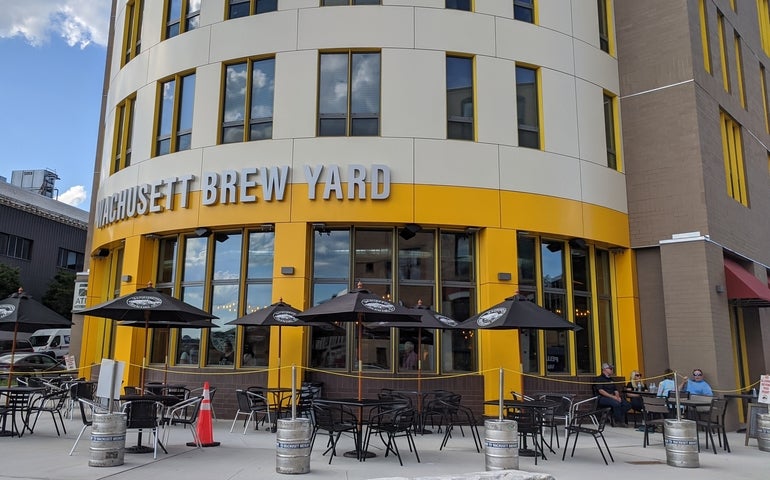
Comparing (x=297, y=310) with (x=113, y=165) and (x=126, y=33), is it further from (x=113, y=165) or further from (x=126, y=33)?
(x=126, y=33)

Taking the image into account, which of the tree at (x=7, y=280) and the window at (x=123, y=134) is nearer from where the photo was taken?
the window at (x=123, y=134)

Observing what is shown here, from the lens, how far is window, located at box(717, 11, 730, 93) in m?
19.4

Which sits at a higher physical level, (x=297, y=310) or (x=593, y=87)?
(x=593, y=87)

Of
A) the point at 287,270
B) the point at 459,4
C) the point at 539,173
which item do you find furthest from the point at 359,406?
the point at 459,4

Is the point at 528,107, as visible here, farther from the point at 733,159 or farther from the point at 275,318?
the point at 275,318

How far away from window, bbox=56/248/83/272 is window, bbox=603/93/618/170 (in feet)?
132

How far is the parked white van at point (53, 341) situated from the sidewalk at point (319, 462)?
22241 millimetres

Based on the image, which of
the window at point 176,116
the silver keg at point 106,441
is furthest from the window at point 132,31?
the silver keg at point 106,441

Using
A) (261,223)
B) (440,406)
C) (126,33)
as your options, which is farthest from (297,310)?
(126,33)

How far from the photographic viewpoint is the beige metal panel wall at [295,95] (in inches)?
601

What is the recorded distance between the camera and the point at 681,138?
16781 millimetres

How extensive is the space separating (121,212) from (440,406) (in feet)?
34.0

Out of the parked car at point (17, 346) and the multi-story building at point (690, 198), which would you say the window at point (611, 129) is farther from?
the parked car at point (17, 346)

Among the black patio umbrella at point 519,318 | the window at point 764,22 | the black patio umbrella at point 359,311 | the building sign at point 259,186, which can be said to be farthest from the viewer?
the window at point 764,22
